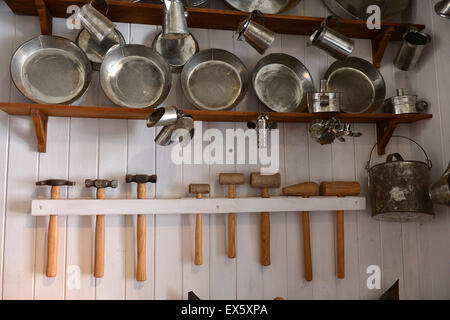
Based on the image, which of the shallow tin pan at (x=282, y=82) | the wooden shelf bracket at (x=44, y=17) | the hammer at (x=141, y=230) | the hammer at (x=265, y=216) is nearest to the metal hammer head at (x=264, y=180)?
the hammer at (x=265, y=216)

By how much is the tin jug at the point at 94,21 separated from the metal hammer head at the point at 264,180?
0.96 meters

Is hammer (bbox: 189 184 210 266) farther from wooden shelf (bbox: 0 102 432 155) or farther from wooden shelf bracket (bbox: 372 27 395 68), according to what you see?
wooden shelf bracket (bbox: 372 27 395 68)

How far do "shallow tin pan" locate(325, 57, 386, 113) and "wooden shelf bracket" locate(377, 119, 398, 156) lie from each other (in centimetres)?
10

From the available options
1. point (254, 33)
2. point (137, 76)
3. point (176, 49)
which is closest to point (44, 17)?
point (137, 76)

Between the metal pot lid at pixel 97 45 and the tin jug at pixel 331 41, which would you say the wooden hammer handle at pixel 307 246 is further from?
the metal pot lid at pixel 97 45

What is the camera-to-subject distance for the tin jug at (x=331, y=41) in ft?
5.64

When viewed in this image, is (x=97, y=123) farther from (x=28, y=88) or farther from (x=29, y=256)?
(x=29, y=256)

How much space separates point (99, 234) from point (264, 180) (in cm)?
84

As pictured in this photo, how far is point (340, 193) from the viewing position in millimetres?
1863

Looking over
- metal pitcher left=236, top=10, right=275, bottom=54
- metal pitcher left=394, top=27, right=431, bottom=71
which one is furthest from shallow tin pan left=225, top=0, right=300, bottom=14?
metal pitcher left=394, top=27, right=431, bottom=71

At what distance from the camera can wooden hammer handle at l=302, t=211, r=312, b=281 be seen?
72.0 inches

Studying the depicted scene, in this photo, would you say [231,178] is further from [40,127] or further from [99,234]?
[40,127]

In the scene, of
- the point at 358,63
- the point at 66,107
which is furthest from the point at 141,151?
the point at 358,63

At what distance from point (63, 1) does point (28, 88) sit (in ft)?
1.43
